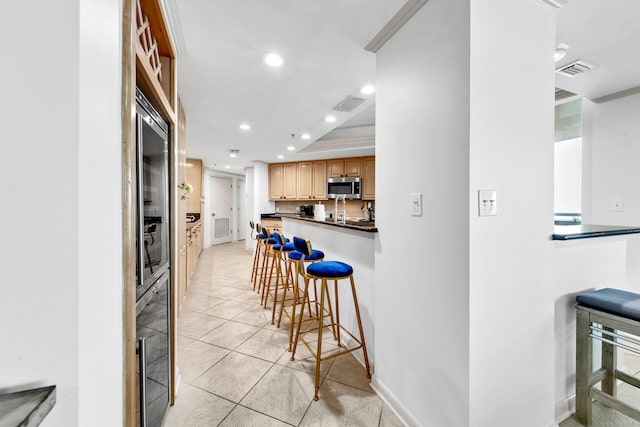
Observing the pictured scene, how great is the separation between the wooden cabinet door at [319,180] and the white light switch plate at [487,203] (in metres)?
4.92

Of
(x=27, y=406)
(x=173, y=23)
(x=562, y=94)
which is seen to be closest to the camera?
(x=27, y=406)

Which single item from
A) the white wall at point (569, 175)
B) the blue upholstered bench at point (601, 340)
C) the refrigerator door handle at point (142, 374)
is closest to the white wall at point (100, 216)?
the refrigerator door handle at point (142, 374)

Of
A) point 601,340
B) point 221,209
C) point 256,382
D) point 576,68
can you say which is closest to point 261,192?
point 221,209

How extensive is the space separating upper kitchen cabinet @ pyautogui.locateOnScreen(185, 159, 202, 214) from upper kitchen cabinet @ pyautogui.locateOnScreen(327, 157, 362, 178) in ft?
10.6

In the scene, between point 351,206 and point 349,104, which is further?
point 351,206

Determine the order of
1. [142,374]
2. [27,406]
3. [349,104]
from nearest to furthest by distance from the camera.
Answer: [27,406], [142,374], [349,104]

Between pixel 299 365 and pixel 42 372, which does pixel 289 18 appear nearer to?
pixel 42 372

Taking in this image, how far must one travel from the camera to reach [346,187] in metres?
5.56

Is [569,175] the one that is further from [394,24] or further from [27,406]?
[27,406]

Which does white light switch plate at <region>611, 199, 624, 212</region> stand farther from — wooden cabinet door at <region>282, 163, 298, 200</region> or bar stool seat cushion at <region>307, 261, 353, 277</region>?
wooden cabinet door at <region>282, 163, 298, 200</region>

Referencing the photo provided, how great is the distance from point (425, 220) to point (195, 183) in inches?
246

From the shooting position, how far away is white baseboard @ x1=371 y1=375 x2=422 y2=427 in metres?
1.37

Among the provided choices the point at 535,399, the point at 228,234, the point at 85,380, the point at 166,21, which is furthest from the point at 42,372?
the point at 228,234

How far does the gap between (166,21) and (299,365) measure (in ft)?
7.87
